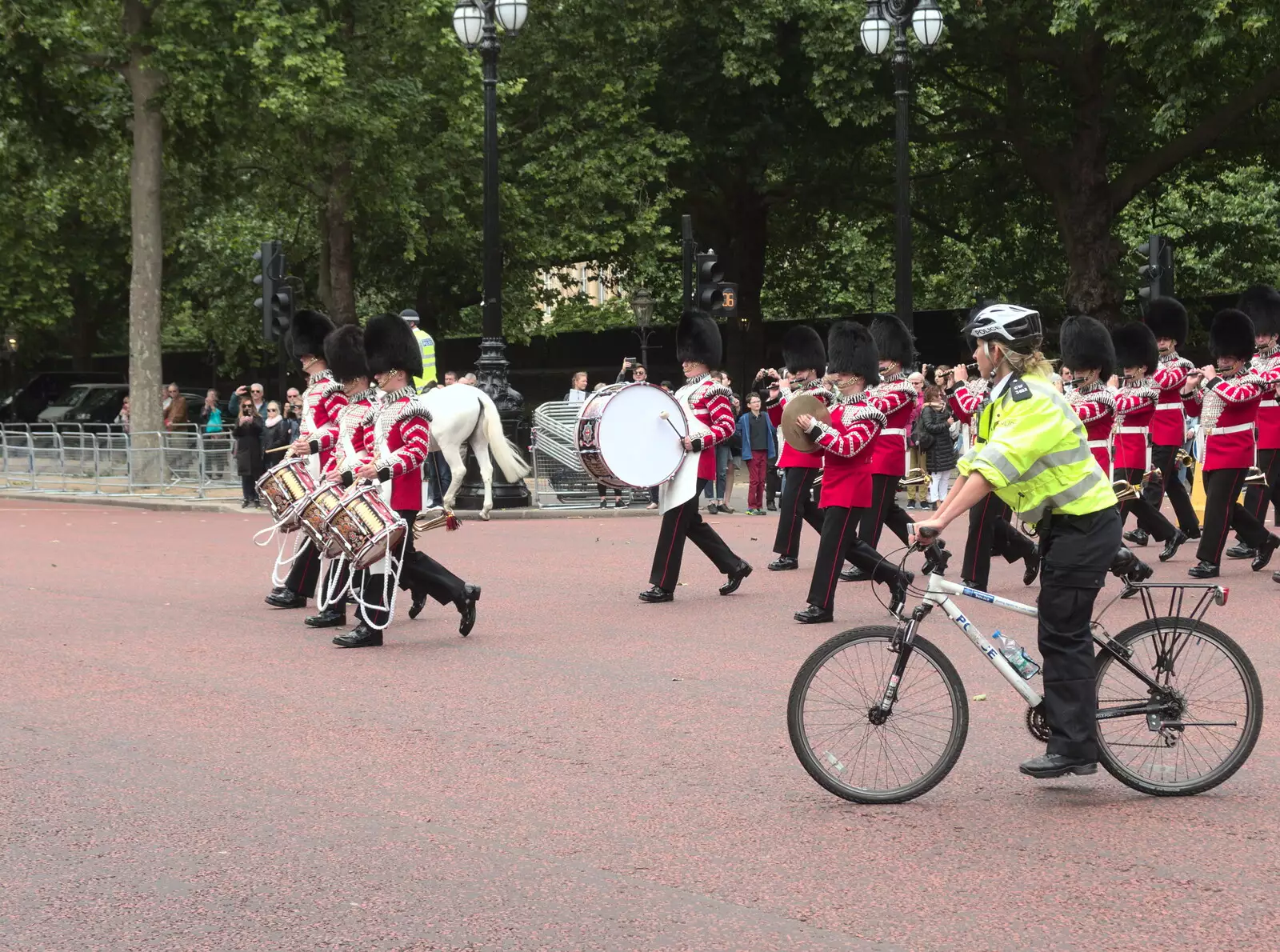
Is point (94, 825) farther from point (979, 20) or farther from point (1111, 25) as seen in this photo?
point (979, 20)

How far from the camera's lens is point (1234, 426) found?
1284 cm

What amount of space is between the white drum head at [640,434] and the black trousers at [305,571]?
1.93m

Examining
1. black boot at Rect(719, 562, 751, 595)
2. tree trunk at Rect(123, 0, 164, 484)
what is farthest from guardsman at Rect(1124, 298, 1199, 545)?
tree trunk at Rect(123, 0, 164, 484)

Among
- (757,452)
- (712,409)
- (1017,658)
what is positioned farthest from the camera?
(757,452)

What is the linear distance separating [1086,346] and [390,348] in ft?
12.9

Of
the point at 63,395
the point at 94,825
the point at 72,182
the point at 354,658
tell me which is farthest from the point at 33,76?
the point at 94,825

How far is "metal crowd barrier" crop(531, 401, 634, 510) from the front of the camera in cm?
2273

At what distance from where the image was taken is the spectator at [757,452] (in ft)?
72.1

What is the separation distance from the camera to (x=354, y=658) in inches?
393

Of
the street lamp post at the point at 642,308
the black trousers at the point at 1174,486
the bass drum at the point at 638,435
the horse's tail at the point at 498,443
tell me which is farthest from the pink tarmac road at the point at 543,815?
the street lamp post at the point at 642,308

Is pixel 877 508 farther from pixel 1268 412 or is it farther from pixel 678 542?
pixel 1268 412

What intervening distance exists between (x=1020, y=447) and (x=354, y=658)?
183 inches

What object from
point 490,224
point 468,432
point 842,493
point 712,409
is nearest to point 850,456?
point 842,493

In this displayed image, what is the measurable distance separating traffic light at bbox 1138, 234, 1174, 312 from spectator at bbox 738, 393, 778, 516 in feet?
14.7
